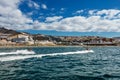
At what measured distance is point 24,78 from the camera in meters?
28.6

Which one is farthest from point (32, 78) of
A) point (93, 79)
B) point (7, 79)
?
point (93, 79)

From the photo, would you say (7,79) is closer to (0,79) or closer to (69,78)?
(0,79)

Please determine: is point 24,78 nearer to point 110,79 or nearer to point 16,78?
point 16,78

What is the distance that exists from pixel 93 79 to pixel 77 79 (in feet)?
6.14

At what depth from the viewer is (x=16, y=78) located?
93.8ft

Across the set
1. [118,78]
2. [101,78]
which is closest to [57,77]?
[101,78]

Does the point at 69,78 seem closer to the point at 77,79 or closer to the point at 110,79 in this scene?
the point at 77,79

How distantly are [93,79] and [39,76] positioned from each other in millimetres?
6703

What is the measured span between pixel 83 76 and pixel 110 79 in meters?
3.58

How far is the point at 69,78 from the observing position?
28.8 m

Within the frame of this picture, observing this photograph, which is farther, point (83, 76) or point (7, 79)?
point (83, 76)

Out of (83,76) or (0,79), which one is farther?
(83,76)

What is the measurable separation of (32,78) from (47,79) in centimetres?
184

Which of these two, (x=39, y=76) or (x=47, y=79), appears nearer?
(x=47, y=79)
